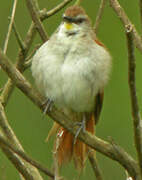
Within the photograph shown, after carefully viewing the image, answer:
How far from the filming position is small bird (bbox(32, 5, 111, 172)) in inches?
112

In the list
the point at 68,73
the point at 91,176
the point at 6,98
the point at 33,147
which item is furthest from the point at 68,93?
the point at 33,147

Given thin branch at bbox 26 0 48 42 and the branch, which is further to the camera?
thin branch at bbox 26 0 48 42

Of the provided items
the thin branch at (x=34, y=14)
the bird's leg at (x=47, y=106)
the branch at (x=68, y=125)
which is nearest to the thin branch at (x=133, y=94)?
the branch at (x=68, y=125)

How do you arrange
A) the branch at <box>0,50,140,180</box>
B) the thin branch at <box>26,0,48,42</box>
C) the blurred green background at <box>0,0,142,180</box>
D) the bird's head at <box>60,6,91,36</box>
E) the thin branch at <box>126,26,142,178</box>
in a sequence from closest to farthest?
the thin branch at <box>126,26,142,178</box>
the branch at <box>0,50,140,180</box>
the thin branch at <box>26,0,48,42</box>
the bird's head at <box>60,6,91,36</box>
the blurred green background at <box>0,0,142,180</box>

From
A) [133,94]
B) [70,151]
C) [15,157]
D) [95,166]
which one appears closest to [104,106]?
[70,151]

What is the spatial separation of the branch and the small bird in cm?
29

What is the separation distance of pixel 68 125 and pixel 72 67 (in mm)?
422

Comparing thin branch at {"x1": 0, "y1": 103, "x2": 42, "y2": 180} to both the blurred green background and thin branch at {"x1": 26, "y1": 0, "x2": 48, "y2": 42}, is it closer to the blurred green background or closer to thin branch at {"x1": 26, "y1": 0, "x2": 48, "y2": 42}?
thin branch at {"x1": 26, "y1": 0, "x2": 48, "y2": 42}

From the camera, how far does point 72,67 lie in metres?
2.82

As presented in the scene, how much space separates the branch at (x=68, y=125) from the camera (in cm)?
229

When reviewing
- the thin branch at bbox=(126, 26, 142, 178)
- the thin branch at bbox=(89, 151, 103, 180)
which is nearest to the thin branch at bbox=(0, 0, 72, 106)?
the thin branch at bbox=(89, 151, 103, 180)

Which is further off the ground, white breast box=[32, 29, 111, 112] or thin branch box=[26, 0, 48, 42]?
thin branch box=[26, 0, 48, 42]

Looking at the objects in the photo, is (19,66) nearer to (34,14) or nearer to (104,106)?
(34,14)

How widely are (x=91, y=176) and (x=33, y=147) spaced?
0.72 m
